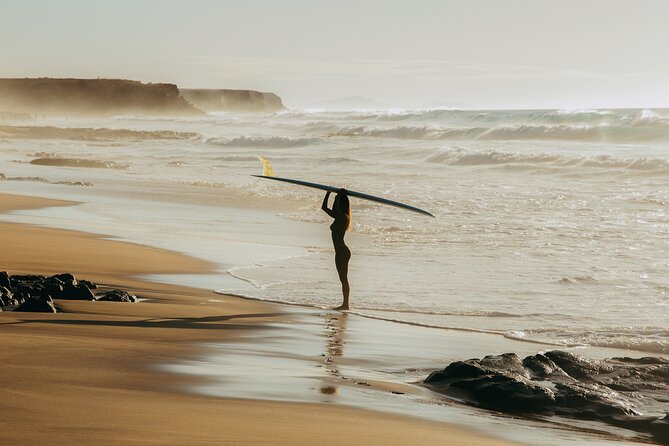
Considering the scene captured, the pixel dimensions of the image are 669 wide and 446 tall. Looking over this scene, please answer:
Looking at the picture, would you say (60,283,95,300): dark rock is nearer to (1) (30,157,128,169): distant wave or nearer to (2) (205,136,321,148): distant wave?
(1) (30,157,128,169): distant wave

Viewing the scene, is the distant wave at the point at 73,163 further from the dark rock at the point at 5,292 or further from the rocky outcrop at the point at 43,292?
the dark rock at the point at 5,292

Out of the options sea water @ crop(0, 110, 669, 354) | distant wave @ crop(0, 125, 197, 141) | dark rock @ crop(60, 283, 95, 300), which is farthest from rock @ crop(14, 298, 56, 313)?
distant wave @ crop(0, 125, 197, 141)

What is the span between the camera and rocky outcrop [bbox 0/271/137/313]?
8953 mm

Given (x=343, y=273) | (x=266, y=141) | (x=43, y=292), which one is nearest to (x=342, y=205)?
(x=343, y=273)

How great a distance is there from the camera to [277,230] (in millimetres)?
19797

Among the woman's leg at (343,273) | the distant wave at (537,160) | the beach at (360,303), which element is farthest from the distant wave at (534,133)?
the woman's leg at (343,273)

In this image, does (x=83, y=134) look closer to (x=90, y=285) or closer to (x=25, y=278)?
(x=25, y=278)

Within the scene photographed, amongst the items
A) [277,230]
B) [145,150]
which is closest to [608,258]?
[277,230]

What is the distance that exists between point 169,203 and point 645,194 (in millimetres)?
13220

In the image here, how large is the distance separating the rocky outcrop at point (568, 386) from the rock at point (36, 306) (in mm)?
3743

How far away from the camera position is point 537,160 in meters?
41.9

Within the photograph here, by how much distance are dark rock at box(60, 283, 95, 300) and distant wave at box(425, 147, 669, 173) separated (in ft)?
98.9

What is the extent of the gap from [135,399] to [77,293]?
183 inches

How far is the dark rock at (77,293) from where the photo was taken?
9.96 m
